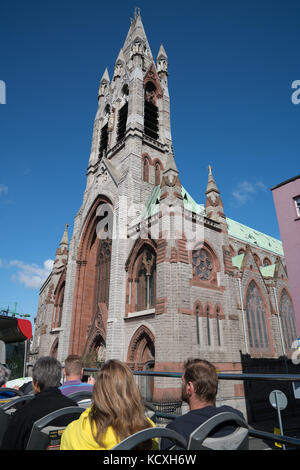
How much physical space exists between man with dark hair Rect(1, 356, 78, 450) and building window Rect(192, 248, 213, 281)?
16.7m

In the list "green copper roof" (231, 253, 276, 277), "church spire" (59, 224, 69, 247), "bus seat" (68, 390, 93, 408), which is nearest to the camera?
"bus seat" (68, 390, 93, 408)

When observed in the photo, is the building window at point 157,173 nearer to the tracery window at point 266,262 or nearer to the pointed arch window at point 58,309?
the pointed arch window at point 58,309

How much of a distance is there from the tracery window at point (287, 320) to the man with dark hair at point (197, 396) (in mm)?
25927

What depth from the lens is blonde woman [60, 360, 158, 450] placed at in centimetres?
195

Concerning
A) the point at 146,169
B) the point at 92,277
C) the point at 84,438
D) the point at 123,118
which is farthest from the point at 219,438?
the point at 123,118

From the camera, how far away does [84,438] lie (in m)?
1.97

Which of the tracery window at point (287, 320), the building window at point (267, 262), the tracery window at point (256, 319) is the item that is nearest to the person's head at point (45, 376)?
the tracery window at point (256, 319)

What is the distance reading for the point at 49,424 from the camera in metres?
2.57

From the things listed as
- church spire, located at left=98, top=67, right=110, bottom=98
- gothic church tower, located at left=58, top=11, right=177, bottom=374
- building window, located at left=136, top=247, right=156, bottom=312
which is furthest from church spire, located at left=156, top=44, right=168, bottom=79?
building window, located at left=136, top=247, right=156, bottom=312

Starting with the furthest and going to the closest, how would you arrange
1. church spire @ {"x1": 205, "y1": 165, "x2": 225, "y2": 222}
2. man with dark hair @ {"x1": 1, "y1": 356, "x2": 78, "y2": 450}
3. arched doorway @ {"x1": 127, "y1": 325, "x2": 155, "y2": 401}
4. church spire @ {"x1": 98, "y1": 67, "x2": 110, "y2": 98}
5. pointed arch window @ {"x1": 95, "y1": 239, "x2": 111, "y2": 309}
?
1. church spire @ {"x1": 98, "y1": 67, "x2": 110, "y2": 98}
2. pointed arch window @ {"x1": 95, "y1": 239, "x2": 111, "y2": 309}
3. church spire @ {"x1": 205, "y1": 165, "x2": 225, "y2": 222}
4. arched doorway @ {"x1": 127, "y1": 325, "x2": 155, "y2": 401}
5. man with dark hair @ {"x1": 1, "y1": 356, "x2": 78, "y2": 450}

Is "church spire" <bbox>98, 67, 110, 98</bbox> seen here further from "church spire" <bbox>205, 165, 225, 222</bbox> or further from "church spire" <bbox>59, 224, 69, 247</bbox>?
"church spire" <bbox>205, 165, 225, 222</bbox>

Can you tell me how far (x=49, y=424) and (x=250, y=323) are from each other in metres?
22.3

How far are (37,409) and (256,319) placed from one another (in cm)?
2301
